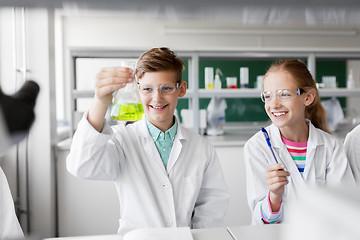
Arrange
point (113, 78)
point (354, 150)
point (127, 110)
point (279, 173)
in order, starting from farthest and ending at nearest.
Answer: point (127, 110)
point (354, 150)
point (279, 173)
point (113, 78)

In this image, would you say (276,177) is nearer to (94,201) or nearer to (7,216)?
(7,216)

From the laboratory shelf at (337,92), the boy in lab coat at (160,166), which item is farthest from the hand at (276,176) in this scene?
the laboratory shelf at (337,92)

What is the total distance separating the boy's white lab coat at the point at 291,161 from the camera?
0.97 metres

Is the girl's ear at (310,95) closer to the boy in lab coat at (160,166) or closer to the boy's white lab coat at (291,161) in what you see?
the boy's white lab coat at (291,161)

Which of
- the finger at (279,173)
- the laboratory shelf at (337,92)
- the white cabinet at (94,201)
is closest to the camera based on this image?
the finger at (279,173)

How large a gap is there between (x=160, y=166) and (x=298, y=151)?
0.45m

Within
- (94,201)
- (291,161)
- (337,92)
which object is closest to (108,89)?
(291,161)

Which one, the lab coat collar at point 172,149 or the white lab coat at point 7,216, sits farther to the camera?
the lab coat collar at point 172,149

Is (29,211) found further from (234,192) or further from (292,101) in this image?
(234,192)

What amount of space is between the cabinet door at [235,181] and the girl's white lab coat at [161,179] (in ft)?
2.93

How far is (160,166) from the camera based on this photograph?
1.00 meters

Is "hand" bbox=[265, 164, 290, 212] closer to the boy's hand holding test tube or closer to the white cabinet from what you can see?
the boy's hand holding test tube

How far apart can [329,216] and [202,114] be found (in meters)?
2.08

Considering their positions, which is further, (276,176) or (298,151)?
(298,151)
